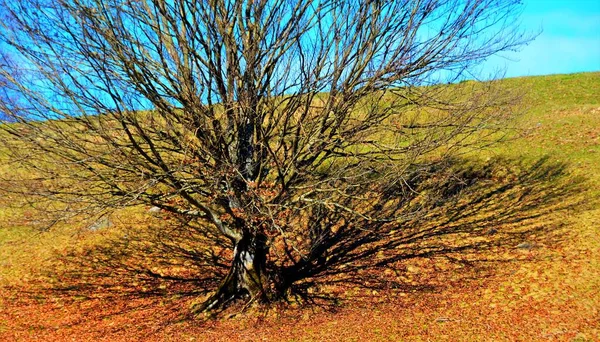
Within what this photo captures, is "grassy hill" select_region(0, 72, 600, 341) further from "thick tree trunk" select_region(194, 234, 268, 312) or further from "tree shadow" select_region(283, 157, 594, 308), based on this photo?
"thick tree trunk" select_region(194, 234, 268, 312)

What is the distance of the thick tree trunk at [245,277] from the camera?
9164 mm

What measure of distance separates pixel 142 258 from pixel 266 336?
5.39 m

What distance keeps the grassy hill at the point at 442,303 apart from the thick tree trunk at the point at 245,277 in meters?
0.48

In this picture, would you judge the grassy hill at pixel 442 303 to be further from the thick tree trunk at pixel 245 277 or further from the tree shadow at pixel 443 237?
the thick tree trunk at pixel 245 277

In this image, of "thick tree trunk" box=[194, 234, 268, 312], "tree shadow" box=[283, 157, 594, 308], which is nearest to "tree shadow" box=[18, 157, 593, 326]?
"tree shadow" box=[283, 157, 594, 308]

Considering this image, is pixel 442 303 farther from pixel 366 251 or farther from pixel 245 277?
pixel 245 277

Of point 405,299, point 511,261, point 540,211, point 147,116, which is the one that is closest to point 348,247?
point 405,299

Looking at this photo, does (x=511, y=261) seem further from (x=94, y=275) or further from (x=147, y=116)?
(x=94, y=275)

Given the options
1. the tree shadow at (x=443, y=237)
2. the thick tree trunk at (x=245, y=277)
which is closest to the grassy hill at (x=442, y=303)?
the tree shadow at (x=443, y=237)

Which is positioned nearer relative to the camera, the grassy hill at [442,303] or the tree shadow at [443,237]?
the grassy hill at [442,303]

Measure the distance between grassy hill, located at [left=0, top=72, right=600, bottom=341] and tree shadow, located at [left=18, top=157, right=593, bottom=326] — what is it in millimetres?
58

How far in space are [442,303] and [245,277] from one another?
3564 mm

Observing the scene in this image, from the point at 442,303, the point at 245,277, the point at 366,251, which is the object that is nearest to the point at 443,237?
the point at 366,251

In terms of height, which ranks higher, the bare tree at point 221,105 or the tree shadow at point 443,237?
the bare tree at point 221,105
